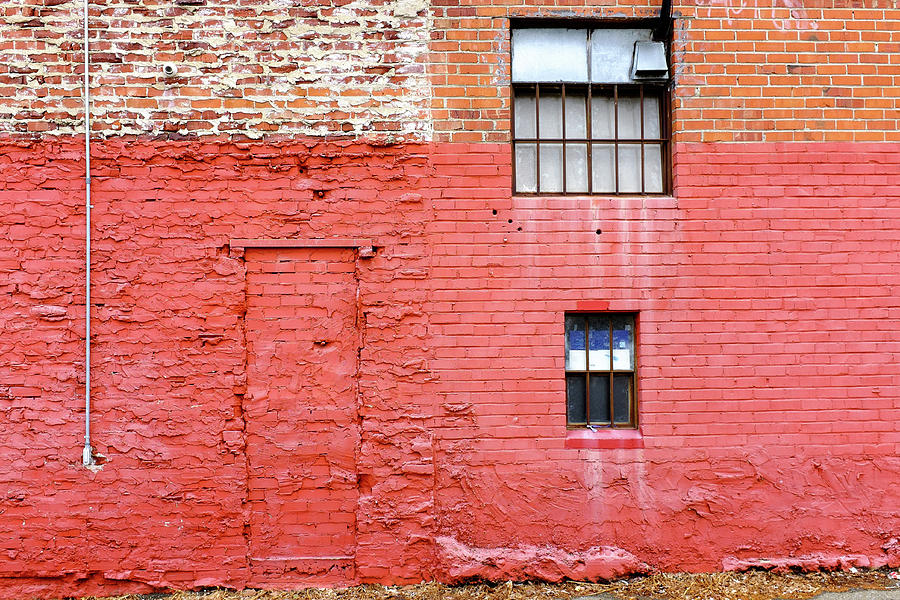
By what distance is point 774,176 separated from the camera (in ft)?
16.6

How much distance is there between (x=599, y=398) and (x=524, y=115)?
2.23m

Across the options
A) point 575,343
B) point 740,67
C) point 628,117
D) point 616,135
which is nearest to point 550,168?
point 616,135

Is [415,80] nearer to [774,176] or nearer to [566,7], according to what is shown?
[566,7]

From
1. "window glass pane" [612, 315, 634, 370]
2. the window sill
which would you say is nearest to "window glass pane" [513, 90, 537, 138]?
"window glass pane" [612, 315, 634, 370]

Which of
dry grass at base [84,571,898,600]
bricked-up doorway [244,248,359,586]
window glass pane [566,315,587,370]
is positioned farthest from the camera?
window glass pane [566,315,587,370]

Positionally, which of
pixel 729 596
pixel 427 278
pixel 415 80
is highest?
pixel 415 80

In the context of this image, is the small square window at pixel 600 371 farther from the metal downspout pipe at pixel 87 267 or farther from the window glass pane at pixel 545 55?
the metal downspout pipe at pixel 87 267

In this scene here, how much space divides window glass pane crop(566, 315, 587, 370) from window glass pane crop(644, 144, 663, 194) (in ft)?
3.75

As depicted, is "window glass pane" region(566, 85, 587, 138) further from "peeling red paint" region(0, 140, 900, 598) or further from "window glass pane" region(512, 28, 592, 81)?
"peeling red paint" region(0, 140, 900, 598)

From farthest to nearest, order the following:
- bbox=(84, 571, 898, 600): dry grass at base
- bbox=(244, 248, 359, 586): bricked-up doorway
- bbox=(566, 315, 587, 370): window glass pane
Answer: bbox=(566, 315, 587, 370): window glass pane
bbox=(244, 248, 359, 586): bricked-up doorway
bbox=(84, 571, 898, 600): dry grass at base

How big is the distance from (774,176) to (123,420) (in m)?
5.10

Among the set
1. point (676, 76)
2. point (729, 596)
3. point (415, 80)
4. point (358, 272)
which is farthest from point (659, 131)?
point (729, 596)

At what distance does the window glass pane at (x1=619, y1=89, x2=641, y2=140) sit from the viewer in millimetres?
5199

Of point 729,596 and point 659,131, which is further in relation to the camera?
point 659,131
